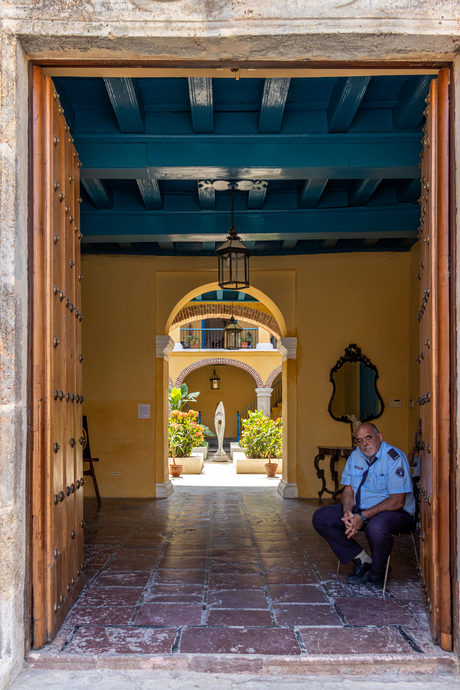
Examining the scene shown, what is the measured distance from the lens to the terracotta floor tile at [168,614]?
3387 mm

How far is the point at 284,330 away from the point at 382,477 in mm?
4640

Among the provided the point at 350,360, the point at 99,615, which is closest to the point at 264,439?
the point at 350,360

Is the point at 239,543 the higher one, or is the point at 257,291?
the point at 257,291

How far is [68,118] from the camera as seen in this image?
494 cm

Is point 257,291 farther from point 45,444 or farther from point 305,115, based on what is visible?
point 45,444

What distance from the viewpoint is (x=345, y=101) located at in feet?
15.1

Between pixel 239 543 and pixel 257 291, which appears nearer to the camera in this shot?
pixel 239 543

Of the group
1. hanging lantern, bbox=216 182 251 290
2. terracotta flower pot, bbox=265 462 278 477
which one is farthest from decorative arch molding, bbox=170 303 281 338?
hanging lantern, bbox=216 182 251 290

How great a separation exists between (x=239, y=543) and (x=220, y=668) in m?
2.70

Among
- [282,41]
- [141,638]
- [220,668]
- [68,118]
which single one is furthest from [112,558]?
[282,41]

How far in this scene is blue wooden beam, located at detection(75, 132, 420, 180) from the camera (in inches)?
206

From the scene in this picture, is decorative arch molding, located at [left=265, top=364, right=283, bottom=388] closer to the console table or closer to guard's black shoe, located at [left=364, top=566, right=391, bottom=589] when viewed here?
the console table

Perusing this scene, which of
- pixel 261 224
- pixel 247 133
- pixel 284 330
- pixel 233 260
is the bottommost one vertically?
pixel 284 330

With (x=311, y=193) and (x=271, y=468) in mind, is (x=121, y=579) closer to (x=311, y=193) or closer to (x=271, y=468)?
(x=311, y=193)
